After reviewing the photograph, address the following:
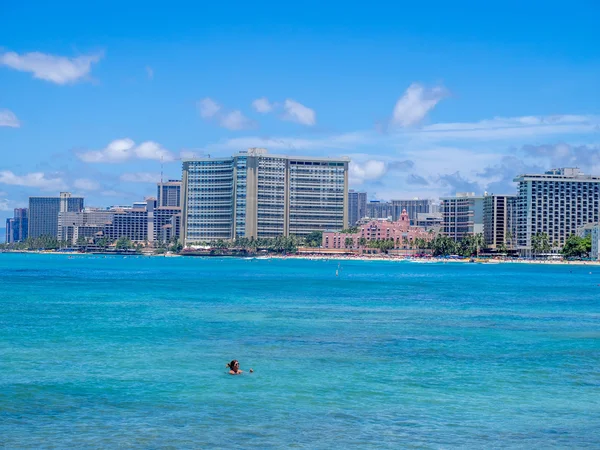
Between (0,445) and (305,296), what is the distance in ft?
241

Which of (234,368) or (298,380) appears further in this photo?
(234,368)

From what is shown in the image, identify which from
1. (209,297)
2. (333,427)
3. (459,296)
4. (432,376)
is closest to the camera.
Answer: (333,427)

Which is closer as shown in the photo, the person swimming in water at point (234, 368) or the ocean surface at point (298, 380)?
the ocean surface at point (298, 380)

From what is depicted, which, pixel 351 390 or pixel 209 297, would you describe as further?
pixel 209 297

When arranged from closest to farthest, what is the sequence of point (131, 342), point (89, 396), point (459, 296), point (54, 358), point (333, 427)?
1. point (333, 427)
2. point (89, 396)
3. point (54, 358)
4. point (131, 342)
5. point (459, 296)

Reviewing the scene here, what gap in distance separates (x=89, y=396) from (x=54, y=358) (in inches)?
412

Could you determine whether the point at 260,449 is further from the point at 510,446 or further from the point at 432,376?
the point at 432,376

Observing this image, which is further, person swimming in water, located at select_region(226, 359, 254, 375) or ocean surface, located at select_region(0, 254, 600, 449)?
person swimming in water, located at select_region(226, 359, 254, 375)

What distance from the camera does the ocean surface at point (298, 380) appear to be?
2931 centimetres

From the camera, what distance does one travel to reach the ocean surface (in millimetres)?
29312

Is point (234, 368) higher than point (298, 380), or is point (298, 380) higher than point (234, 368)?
point (234, 368)

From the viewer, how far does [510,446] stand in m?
28.0

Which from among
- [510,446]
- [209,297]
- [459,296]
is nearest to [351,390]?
[510,446]

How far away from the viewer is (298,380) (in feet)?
126
